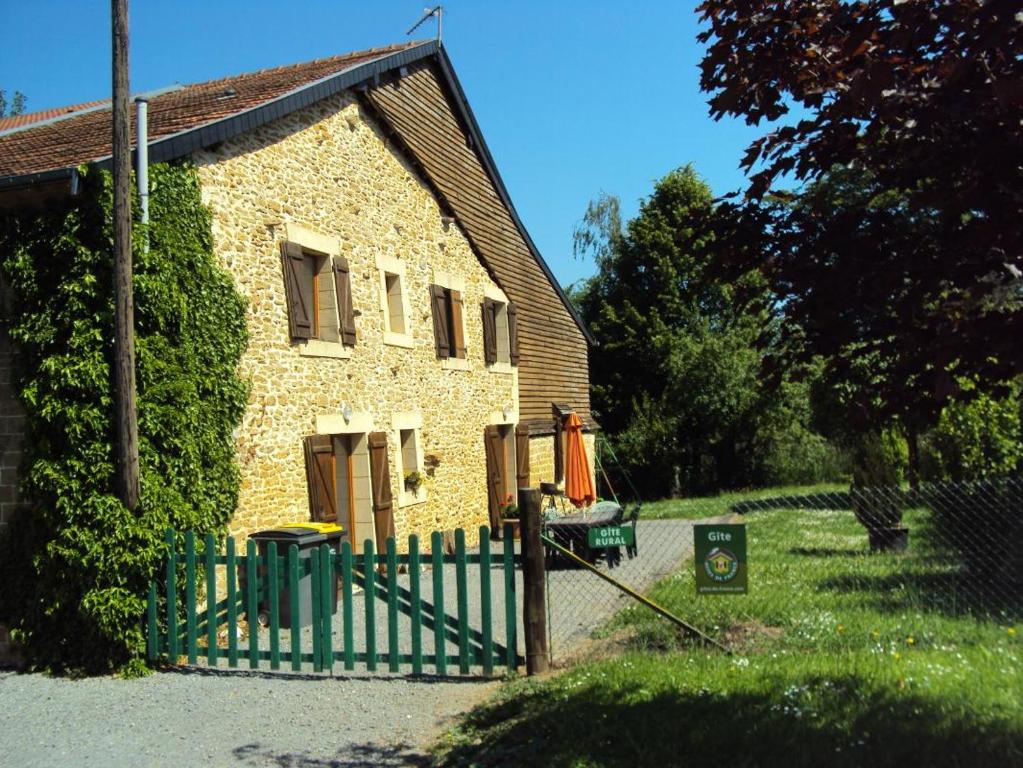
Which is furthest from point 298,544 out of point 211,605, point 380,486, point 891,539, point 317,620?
point 891,539

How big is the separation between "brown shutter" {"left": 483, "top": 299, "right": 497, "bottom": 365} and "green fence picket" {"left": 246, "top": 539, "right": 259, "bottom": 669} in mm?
9061

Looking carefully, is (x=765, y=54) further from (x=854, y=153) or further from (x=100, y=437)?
(x=100, y=437)

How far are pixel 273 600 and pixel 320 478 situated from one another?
3.42 m

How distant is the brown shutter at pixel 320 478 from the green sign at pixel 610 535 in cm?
436

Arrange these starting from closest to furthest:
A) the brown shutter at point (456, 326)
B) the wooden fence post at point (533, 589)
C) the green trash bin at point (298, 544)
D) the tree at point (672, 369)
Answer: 1. the wooden fence post at point (533, 589)
2. the green trash bin at point (298, 544)
3. the brown shutter at point (456, 326)
4. the tree at point (672, 369)

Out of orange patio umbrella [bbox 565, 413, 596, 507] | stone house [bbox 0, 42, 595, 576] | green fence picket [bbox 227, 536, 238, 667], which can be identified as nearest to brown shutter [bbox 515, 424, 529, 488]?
stone house [bbox 0, 42, 595, 576]

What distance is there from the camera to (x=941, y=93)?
4016 mm

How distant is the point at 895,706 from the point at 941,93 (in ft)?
10.5

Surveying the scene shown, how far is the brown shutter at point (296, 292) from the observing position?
11.0 meters

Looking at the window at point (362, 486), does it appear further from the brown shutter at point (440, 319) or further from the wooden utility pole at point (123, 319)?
the wooden utility pole at point (123, 319)

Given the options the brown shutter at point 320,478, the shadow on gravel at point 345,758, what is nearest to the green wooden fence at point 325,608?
the shadow on gravel at point 345,758

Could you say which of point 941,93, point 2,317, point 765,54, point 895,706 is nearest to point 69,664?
point 2,317

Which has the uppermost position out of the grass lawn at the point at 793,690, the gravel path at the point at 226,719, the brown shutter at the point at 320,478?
the brown shutter at the point at 320,478

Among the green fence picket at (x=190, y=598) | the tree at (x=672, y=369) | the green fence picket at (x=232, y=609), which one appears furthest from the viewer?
the tree at (x=672, y=369)
